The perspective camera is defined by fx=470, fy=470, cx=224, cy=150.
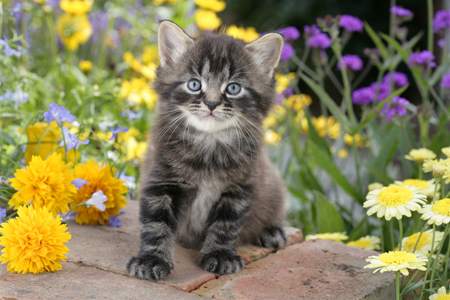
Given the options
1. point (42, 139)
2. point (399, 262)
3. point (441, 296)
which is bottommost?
point (441, 296)

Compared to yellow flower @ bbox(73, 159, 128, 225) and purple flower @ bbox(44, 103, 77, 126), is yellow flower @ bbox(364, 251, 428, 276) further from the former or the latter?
purple flower @ bbox(44, 103, 77, 126)

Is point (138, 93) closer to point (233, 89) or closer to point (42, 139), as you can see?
point (42, 139)

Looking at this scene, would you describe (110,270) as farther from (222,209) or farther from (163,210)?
(222,209)

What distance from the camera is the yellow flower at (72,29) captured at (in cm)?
382

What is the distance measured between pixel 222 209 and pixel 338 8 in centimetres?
468

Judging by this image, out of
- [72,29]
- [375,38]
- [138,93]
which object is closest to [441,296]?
[375,38]

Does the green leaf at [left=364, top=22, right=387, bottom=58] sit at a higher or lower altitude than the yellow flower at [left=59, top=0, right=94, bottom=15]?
lower

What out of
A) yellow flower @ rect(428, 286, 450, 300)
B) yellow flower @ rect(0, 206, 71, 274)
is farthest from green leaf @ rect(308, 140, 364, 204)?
yellow flower @ rect(0, 206, 71, 274)

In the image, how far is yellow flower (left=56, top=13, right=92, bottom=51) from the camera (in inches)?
150

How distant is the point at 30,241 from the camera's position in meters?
1.58

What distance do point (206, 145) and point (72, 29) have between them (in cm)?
244

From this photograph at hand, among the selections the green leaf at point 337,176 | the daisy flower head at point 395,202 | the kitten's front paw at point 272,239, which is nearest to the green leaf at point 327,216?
the green leaf at point 337,176

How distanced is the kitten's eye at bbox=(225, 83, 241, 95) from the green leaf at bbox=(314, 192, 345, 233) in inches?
36.9

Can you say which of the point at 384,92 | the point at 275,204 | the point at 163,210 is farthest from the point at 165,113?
the point at 384,92
